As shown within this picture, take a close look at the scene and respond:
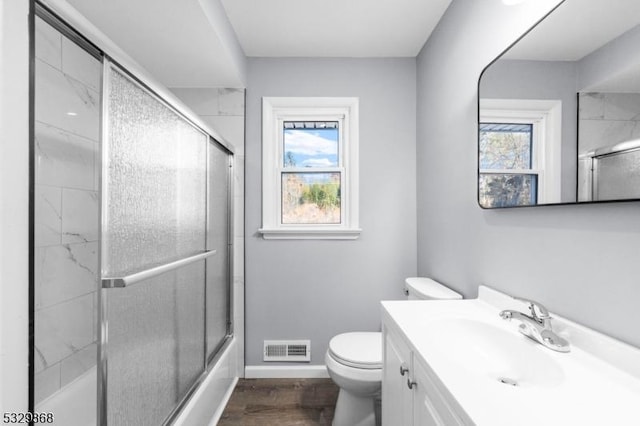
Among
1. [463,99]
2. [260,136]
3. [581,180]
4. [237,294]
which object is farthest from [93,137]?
[581,180]

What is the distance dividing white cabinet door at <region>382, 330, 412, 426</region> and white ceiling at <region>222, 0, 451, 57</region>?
68.9 inches

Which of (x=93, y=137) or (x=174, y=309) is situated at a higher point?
(x=93, y=137)

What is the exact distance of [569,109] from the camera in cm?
91

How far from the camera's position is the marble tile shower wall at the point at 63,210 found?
1.35 meters

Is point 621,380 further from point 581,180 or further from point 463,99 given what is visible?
point 463,99

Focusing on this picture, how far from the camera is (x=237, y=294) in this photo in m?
2.17

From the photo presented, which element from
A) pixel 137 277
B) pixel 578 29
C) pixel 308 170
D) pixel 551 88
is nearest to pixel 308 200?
pixel 308 170

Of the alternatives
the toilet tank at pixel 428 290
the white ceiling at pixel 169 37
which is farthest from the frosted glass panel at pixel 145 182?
the toilet tank at pixel 428 290

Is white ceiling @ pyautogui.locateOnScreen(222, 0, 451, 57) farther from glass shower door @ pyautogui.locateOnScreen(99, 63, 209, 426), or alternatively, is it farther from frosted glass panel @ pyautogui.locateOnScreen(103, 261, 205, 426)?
frosted glass panel @ pyautogui.locateOnScreen(103, 261, 205, 426)

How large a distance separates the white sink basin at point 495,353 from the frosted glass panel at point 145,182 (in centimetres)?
104

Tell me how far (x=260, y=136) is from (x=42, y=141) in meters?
1.20

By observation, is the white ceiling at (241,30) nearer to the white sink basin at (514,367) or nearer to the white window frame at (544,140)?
the white window frame at (544,140)

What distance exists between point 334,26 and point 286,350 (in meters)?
2.23

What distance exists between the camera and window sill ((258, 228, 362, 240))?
2.16m
